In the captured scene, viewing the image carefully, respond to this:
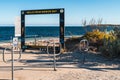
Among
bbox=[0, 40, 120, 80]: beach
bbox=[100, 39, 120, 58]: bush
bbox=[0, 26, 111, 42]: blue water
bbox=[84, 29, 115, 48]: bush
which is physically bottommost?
bbox=[0, 40, 120, 80]: beach

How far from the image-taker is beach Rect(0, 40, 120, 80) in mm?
12406

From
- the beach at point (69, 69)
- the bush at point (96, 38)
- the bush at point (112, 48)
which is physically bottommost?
the beach at point (69, 69)

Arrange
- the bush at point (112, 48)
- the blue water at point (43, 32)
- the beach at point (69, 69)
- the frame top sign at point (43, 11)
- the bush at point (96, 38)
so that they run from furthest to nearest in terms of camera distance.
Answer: the blue water at point (43, 32) → the bush at point (96, 38) → the frame top sign at point (43, 11) → the bush at point (112, 48) → the beach at point (69, 69)

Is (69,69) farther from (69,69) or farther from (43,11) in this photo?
(43,11)

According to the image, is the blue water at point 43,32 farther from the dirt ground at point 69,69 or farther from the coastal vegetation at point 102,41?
the dirt ground at point 69,69

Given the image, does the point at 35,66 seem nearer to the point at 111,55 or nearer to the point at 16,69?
the point at 16,69

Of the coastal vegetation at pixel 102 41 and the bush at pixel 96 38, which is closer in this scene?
the coastal vegetation at pixel 102 41

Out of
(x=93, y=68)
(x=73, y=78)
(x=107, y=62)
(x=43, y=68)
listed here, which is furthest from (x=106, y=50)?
(x=73, y=78)

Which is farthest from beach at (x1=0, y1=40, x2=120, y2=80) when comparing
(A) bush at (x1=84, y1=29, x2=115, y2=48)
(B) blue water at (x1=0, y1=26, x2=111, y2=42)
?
(B) blue water at (x1=0, y1=26, x2=111, y2=42)

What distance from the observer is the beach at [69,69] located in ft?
40.7

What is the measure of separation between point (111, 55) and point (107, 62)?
50.2 inches

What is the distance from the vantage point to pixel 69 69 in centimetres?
1402

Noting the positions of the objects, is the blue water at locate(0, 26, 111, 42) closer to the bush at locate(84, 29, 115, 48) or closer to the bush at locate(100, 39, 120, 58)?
the bush at locate(84, 29, 115, 48)

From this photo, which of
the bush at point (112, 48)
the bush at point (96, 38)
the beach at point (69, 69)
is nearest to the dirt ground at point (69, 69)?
→ the beach at point (69, 69)
